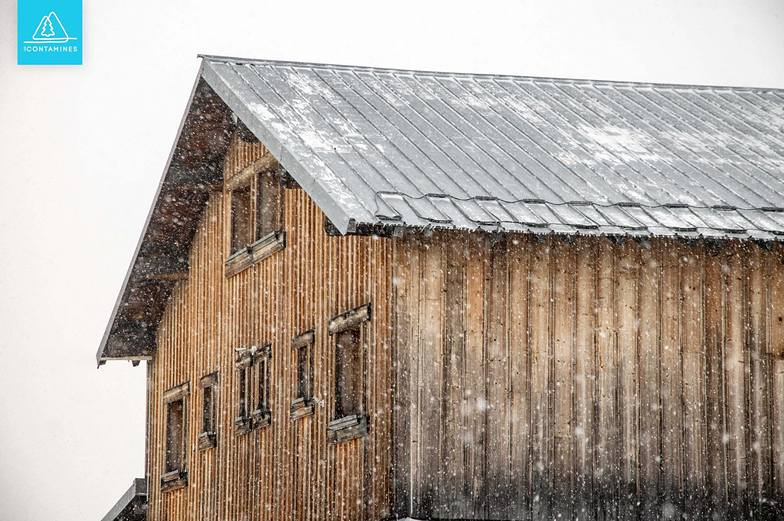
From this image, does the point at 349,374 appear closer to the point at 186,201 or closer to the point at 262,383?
the point at 262,383

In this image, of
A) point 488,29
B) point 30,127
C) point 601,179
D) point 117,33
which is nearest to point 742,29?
point 488,29

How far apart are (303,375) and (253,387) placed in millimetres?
1877

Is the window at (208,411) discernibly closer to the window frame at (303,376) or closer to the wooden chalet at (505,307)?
the wooden chalet at (505,307)

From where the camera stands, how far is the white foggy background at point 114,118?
204 ft

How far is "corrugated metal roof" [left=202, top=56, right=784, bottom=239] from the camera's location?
14.1 metres

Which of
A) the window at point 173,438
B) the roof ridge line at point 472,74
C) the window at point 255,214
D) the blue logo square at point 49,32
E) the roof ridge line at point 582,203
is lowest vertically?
the window at point 173,438

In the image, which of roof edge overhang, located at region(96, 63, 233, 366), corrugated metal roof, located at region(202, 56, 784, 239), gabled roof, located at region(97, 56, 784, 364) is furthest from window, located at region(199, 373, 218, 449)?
corrugated metal roof, located at region(202, 56, 784, 239)

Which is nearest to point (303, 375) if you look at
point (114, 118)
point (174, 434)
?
point (174, 434)

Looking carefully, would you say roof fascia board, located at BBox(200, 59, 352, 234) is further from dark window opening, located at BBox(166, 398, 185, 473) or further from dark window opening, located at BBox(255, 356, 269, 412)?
dark window opening, located at BBox(166, 398, 185, 473)

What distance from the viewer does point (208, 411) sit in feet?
67.3

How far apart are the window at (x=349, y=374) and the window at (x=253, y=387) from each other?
7.68ft

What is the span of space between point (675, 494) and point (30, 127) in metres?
54.8

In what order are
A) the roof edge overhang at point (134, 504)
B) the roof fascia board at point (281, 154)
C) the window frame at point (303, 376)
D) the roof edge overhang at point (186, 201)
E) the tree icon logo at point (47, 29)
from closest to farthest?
the roof fascia board at point (281, 154) → the roof edge overhang at point (186, 201) → the window frame at point (303, 376) → the roof edge overhang at point (134, 504) → the tree icon logo at point (47, 29)

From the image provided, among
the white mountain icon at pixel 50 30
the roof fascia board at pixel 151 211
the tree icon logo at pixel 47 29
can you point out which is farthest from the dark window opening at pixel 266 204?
the tree icon logo at pixel 47 29
